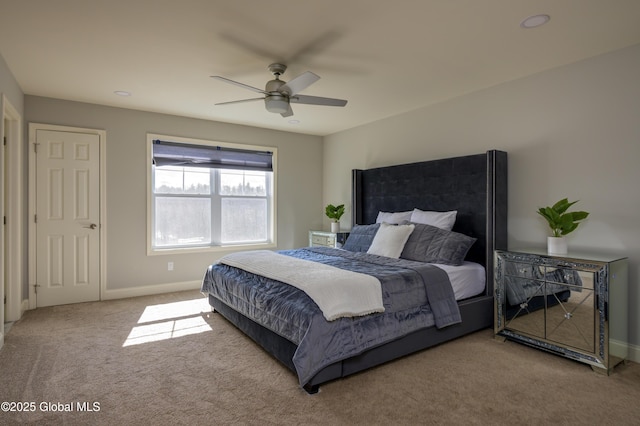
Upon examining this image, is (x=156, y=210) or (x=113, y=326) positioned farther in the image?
(x=156, y=210)

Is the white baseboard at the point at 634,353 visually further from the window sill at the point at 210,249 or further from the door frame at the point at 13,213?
the door frame at the point at 13,213

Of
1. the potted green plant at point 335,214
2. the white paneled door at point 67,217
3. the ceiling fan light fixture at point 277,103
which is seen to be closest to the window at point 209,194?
the white paneled door at point 67,217

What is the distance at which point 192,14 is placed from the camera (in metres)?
2.38

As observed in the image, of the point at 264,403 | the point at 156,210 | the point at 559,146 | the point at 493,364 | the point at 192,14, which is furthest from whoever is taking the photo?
the point at 156,210

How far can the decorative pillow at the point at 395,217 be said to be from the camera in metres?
4.34

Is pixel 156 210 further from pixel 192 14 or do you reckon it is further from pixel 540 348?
pixel 540 348

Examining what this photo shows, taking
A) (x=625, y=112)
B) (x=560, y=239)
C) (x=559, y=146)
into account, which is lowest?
(x=560, y=239)

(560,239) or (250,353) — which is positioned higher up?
(560,239)

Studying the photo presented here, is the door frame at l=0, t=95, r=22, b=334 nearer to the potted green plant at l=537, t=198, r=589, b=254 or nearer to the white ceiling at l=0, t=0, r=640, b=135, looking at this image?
the white ceiling at l=0, t=0, r=640, b=135

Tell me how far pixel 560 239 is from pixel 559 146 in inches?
35.9

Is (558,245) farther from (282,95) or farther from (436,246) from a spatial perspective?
(282,95)

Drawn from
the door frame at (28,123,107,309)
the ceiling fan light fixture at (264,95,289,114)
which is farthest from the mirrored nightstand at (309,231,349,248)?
the door frame at (28,123,107,309)

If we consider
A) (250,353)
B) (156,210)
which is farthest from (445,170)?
(156,210)

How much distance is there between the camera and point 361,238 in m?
4.30
